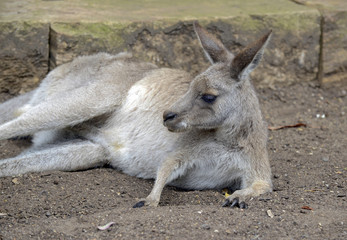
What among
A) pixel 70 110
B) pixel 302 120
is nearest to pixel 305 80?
pixel 302 120

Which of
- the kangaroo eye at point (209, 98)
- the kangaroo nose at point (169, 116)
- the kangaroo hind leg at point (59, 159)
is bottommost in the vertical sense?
the kangaroo hind leg at point (59, 159)

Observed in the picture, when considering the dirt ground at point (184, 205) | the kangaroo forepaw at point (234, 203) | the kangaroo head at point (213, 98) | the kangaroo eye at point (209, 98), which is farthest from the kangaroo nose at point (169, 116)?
the kangaroo forepaw at point (234, 203)

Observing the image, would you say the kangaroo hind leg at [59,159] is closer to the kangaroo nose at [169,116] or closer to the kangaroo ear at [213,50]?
the kangaroo nose at [169,116]

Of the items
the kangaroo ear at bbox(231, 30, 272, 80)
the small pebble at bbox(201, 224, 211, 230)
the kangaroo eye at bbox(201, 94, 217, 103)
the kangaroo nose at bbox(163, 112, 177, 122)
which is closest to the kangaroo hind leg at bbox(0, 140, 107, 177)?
the kangaroo nose at bbox(163, 112, 177, 122)

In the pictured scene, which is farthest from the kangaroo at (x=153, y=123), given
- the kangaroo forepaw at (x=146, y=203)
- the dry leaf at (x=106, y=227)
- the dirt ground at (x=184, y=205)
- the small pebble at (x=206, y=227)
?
the small pebble at (x=206, y=227)

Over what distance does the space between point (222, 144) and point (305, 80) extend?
3.07 meters

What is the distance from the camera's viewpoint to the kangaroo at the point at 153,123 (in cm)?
473

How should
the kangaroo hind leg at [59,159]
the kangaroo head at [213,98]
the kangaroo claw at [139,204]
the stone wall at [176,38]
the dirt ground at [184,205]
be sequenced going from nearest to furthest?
the dirt ground at [184,205]
the kangaroo claw at [139,204]
the kangaroo head at [213,98]
the kangaroo hind leg at [59,159]
the stone wall at [176,38]

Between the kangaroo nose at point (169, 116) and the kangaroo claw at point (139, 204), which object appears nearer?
the kangaroo claw at point (139, 204)

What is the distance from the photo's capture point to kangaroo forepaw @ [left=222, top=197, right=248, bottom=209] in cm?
444

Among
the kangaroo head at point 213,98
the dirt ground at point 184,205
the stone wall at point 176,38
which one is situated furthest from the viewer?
the stone wall at point 176,38

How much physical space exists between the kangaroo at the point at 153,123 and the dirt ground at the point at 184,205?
0.56 feet

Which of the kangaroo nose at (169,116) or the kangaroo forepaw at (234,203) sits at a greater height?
the kangaroo nose at (169,116)

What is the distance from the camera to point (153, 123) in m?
5.38
